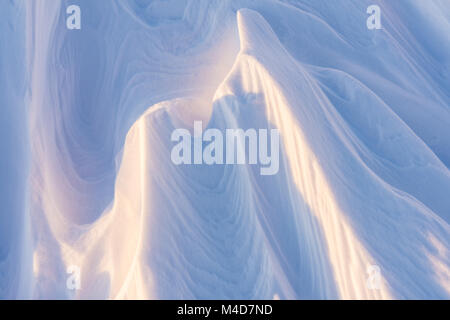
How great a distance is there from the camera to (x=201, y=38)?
3.33 m

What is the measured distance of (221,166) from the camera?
2822 mm

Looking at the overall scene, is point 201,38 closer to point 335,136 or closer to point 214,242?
point 335,136

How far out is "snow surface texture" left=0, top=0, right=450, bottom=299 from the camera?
2592 mm

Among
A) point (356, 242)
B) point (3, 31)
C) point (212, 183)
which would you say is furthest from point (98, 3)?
point (356, 242)

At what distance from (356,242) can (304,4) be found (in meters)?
1.60
